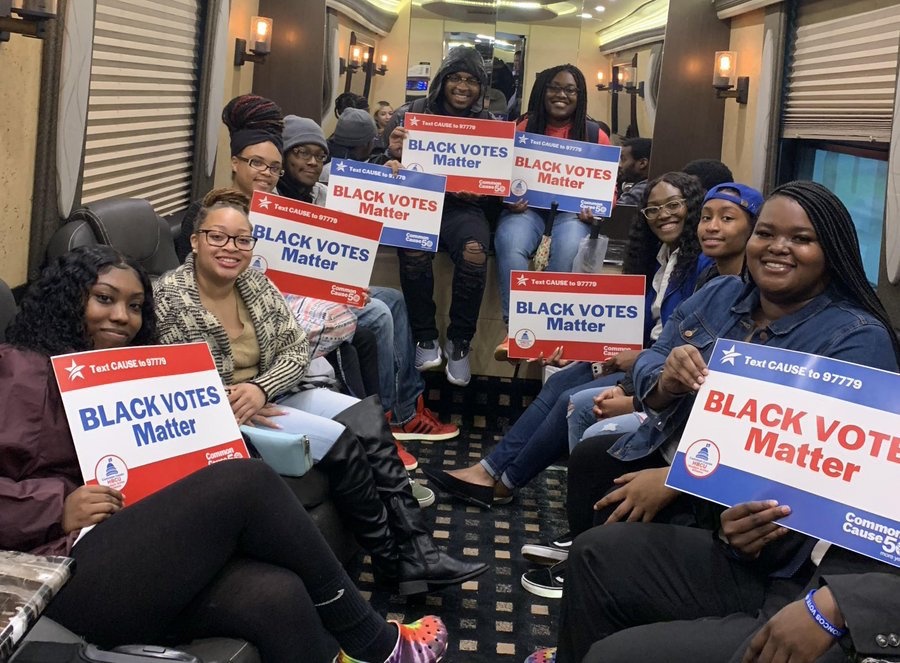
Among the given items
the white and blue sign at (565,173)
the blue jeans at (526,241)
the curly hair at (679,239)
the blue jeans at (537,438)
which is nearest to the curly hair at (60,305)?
the blue jeans at (537,438)

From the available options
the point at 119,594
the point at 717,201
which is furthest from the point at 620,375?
the point at 119,594

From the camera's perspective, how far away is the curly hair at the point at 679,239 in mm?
3125

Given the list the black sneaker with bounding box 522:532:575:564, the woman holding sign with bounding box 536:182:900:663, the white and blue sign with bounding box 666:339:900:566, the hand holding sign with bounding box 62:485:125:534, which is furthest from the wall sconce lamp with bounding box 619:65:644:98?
the hand holding sign with bounding box 62:485:125:534

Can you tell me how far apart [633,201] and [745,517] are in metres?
4.10

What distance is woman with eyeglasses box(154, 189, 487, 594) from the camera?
2555 millimetres

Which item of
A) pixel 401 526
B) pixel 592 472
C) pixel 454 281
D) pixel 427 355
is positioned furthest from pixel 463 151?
pixel 592 472

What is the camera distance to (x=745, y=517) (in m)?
1.74

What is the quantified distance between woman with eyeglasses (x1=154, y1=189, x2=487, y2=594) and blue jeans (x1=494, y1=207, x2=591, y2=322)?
1556 mm

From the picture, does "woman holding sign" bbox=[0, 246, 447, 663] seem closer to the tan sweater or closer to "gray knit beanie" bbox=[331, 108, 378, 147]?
the tan sweater

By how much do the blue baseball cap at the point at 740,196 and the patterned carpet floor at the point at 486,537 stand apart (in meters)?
1.24

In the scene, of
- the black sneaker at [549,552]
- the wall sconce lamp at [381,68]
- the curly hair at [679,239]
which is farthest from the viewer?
the wall sconce lamp at [381,68]

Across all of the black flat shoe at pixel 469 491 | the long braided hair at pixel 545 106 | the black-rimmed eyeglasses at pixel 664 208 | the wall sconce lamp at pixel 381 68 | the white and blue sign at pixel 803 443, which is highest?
the wall sconce lamp at pixel 381 68

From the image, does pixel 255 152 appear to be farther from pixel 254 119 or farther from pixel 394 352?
pixel 394 352

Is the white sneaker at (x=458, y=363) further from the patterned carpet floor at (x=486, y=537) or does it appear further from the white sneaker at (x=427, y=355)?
the patterned carpet floor at (x=486, y=537)
